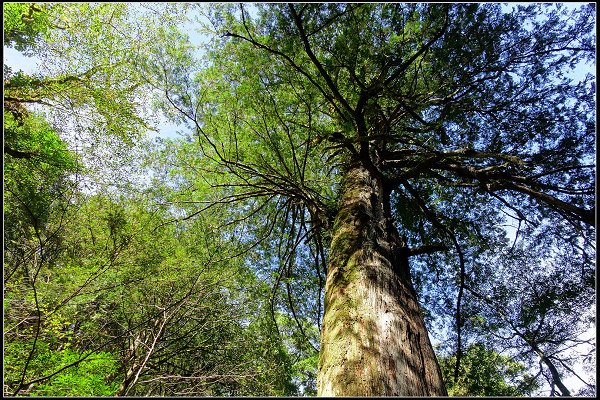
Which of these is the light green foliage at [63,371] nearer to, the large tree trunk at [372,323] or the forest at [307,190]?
the forest at [307,190]

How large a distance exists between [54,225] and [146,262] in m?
2.14

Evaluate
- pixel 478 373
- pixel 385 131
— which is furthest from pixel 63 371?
pixel 478 373

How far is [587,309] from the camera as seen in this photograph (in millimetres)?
5133

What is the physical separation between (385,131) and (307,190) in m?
1.13

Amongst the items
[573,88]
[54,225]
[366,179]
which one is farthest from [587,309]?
[54,225]

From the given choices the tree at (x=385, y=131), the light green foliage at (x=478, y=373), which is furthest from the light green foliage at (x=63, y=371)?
the light green foliage at (x=478, y=373)

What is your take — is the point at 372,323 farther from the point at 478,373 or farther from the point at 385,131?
the point at 478,373

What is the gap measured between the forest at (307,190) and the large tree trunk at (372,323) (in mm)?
14

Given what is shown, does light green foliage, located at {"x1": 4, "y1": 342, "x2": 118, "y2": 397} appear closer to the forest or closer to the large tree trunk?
the forest

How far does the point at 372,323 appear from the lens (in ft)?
5.38

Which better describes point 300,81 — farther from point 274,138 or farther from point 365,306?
point 365,306

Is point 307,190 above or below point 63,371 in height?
above

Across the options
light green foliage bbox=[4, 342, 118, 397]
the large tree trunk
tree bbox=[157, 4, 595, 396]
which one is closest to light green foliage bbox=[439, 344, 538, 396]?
tree bbox=[157, 4, 595, 396]

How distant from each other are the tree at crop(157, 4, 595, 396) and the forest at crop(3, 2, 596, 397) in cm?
2
